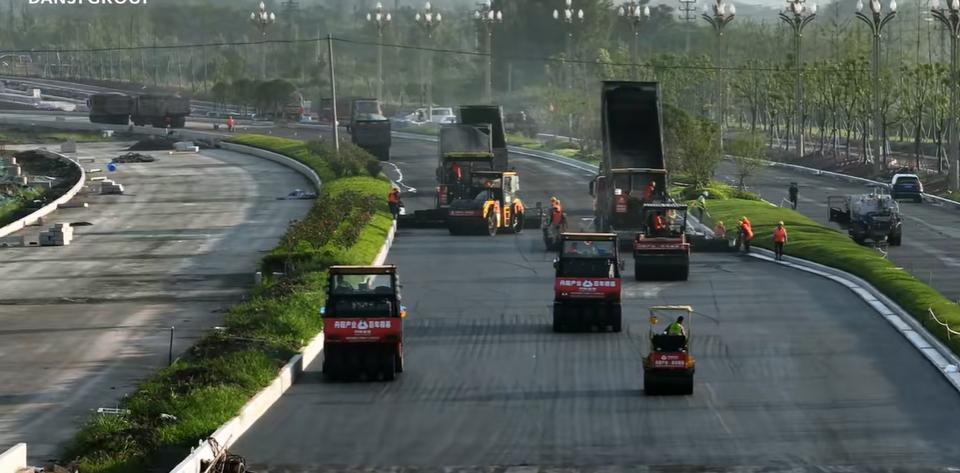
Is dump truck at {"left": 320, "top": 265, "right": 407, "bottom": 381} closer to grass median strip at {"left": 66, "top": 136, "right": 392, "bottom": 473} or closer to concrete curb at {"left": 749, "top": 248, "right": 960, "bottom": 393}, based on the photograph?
grass median strip at {"left": 66, "top": 136, "right": 392, "bottom": 473}

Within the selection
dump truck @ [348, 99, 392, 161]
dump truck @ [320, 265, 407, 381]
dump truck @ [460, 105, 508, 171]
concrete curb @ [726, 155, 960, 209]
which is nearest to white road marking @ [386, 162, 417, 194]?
dump truck @ [348, 99, 392, 161]

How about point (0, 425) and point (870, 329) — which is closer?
point (0, 425)

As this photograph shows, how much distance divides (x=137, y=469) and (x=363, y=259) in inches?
1033

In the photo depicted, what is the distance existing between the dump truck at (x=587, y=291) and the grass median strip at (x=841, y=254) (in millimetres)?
7875

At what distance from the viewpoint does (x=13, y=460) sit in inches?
911

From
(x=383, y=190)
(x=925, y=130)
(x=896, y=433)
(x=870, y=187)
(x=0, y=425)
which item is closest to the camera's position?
(x=896, y=433)

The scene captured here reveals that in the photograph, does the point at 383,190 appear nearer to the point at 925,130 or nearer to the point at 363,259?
the point at 363,259

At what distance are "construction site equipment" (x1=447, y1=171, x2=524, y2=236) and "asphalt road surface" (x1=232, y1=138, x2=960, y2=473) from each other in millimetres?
14445

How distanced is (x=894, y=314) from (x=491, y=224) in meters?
23.1

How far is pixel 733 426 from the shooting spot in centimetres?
2927

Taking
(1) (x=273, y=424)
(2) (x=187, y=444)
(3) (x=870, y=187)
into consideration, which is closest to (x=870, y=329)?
(1) (x=273, y=424)

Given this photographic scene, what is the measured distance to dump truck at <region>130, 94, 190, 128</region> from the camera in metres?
128

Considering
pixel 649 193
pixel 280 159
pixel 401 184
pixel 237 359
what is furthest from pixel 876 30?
pixel 237 359

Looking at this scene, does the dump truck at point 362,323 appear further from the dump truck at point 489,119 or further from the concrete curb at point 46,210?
the dump truck at point 489,119
